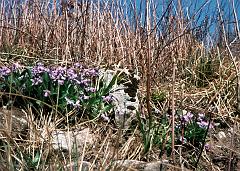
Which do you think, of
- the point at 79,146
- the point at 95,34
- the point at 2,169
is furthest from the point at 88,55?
the point at 2,169

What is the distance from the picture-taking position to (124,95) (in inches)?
126

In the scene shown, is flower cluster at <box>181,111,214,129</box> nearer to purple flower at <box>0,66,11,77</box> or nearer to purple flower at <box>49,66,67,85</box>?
purple flower at <box>49,66,67,85</box>

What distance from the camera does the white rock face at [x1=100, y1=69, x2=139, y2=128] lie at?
3006mm

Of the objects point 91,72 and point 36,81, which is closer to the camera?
point 36,81

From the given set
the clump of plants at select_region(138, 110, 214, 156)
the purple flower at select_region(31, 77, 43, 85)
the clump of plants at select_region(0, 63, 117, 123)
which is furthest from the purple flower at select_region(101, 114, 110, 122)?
the purple flower at select_region(31, 77, 43, 85)

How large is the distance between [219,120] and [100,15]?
1523mm

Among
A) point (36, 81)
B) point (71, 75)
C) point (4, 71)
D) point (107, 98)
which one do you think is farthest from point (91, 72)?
point (4, 71)

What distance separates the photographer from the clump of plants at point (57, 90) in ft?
9.55

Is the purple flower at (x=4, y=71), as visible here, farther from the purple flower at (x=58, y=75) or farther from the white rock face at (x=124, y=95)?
the white rock face at (x=124, y=95)

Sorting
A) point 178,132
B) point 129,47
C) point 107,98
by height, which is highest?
point 129,47

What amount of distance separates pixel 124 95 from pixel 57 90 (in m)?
0.51

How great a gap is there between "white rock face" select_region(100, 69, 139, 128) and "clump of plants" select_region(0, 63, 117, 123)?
0.24 ft

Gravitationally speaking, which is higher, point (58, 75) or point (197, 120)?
point (58, 75)

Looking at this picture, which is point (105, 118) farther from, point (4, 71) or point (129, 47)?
point (129, 47)
